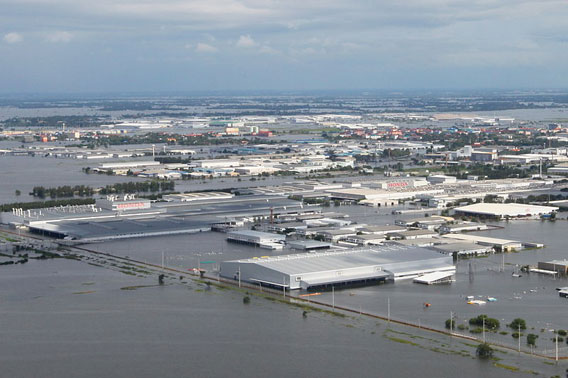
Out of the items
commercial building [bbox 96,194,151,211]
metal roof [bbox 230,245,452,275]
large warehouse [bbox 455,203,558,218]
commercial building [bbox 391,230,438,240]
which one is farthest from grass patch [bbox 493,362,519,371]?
commercial building [bbox 96,194,151,211]

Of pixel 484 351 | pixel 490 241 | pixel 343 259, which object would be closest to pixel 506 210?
pixel 490 241

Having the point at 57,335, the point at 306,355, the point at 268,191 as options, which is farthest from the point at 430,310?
the point at 268,191

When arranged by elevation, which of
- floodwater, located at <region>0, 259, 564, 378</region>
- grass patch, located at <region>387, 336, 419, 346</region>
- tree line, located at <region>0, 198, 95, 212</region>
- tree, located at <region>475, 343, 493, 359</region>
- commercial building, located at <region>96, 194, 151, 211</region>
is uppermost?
commercial building, located at <region>96, 194, 151, 211</region>

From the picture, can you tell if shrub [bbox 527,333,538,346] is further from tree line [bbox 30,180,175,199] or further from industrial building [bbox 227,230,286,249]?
tree line [bbox 30,180,175,199]

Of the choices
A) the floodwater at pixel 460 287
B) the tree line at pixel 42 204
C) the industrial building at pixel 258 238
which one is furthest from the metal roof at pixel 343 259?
the tree line at pixel 42 204

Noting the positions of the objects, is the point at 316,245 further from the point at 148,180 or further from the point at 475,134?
the point at 475,134

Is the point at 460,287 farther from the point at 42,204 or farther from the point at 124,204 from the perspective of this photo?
the point at 42,204
